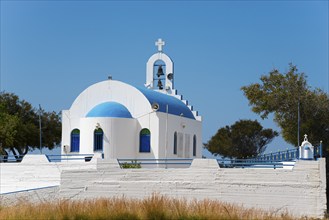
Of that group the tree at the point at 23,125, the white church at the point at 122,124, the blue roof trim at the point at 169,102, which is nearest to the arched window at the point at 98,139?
the white church at the point at 122,124

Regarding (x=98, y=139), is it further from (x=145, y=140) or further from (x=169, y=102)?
(x=169, y=102)

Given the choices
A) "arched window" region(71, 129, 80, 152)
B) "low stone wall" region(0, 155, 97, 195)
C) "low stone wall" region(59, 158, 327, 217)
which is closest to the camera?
"low stone wall" region(59, 158, 327, 217)

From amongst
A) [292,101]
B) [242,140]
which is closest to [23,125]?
[292,101]

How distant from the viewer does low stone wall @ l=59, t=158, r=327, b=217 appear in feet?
79.3

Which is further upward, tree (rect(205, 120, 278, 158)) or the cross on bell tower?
the cross on bell tower

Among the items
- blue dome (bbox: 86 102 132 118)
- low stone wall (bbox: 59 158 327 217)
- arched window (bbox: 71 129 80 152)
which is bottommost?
low stone wall (bbox: 59 158 327 217)

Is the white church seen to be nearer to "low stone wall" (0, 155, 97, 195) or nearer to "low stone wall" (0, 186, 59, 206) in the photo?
"low stone wall" (0, 155, 97, 195)

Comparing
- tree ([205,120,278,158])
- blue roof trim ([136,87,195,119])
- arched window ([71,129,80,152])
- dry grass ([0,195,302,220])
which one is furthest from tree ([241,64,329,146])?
tree ([205,120,278,158])

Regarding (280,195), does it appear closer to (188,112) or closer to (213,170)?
(213,170)

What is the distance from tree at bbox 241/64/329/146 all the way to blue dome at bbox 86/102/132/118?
711 centimetres

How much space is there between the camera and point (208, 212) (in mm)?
18625

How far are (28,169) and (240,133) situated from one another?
130 feet

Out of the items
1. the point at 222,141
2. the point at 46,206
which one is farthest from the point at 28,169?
the point at 222,141

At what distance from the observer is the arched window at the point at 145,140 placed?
113 ft
